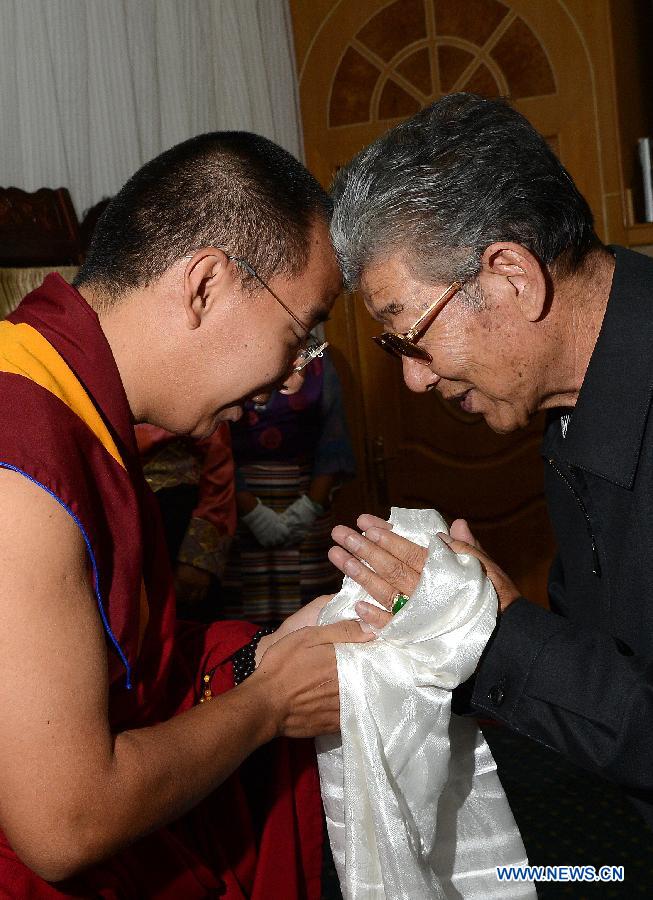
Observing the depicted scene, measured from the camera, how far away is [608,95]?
340 centimetres

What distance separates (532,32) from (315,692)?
3.02 m

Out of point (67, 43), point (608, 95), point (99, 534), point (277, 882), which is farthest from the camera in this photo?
point (608, 95)

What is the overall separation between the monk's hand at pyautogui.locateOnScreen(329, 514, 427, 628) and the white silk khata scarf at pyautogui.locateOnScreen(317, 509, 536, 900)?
0.03 m

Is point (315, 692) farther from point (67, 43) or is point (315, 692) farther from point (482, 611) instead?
point (67, 43)

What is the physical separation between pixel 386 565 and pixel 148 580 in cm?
35

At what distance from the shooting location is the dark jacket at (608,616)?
1163 millimetres

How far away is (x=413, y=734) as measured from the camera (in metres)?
1.27

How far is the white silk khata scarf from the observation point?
123 centimetres

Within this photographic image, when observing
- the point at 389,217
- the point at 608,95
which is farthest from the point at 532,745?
the point at 608,95

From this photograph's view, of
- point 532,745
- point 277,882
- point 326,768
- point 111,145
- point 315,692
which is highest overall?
point 111,145

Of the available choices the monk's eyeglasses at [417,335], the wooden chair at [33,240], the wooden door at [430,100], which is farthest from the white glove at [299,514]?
the monk's eyeglasses at [417,335]

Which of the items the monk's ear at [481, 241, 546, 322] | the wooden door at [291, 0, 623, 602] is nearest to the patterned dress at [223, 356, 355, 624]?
the wooden door at [291, 0, 623, 602]

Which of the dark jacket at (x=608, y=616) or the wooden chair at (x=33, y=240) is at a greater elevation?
the wooden chair at (x=33, y=240)

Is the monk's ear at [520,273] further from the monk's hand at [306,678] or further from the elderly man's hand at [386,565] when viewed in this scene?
the monk's hand at [306,678]
